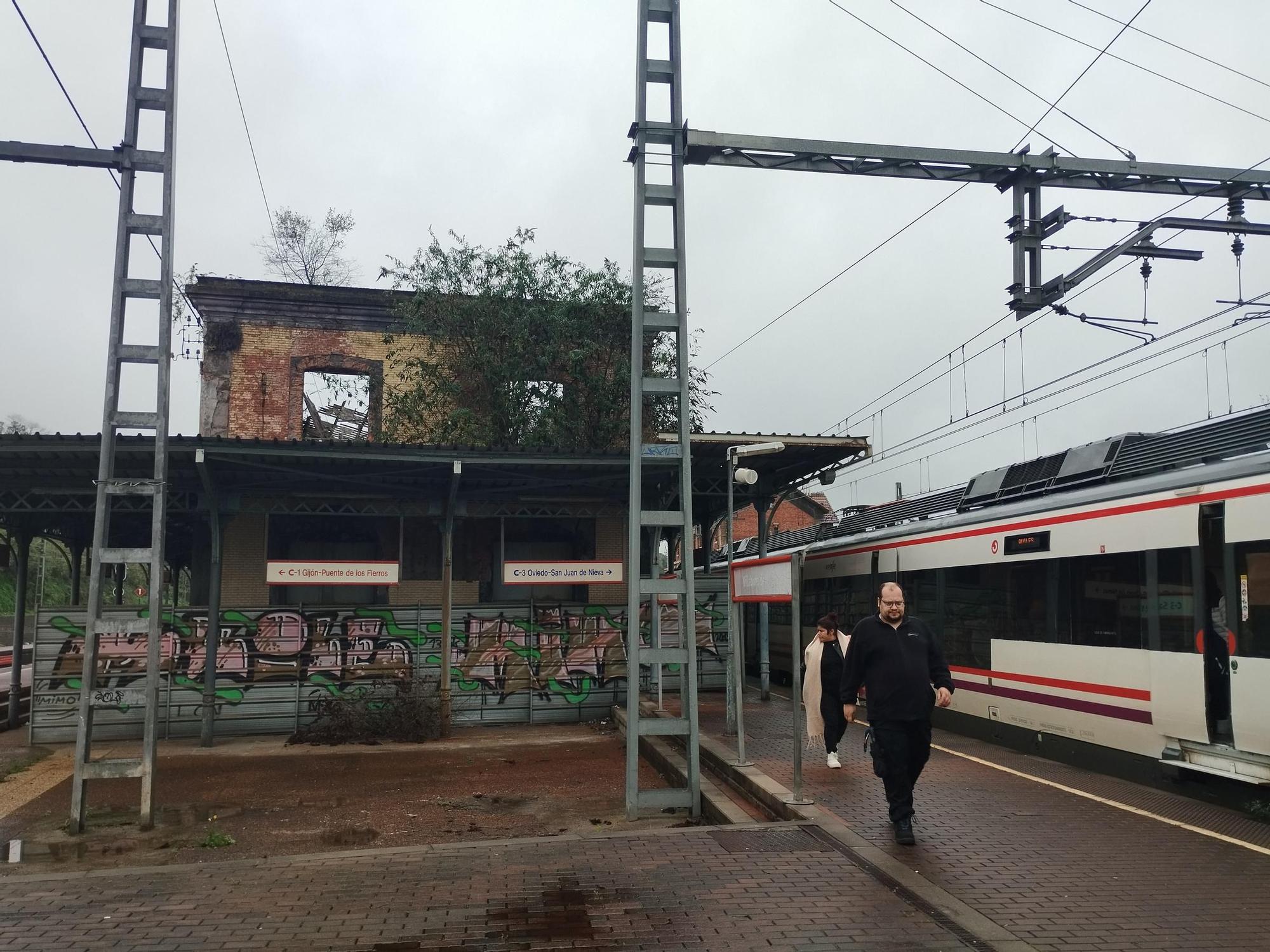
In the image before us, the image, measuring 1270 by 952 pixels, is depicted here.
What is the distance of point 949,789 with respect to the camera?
30.2 feet

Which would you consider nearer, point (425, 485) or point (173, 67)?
point (173, 67)

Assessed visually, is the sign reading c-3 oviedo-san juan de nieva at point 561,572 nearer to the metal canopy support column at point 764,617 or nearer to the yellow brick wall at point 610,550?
the metal canopy support column at point 764,617

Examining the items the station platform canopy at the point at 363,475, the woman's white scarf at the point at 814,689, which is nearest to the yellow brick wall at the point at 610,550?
the station platform canopy at the point at 363,475

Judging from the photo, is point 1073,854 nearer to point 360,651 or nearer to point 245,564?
point 360,651

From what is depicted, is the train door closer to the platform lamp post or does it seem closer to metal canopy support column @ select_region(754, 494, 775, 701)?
the platform lamp post

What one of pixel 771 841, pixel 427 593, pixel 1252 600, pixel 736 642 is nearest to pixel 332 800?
pixel 736 642

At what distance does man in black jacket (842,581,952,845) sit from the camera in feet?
23.1

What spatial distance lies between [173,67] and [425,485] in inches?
316

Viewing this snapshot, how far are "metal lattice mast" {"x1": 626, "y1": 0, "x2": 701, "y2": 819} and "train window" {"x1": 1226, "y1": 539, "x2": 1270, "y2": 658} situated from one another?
14.3 feet

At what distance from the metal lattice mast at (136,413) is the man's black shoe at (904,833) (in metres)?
6.47

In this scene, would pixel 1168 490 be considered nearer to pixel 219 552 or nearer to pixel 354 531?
pixel 219 552

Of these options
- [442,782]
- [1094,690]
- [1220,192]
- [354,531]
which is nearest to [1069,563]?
[1094,690]

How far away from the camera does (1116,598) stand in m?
9.73

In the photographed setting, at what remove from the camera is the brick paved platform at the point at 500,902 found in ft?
17.5
